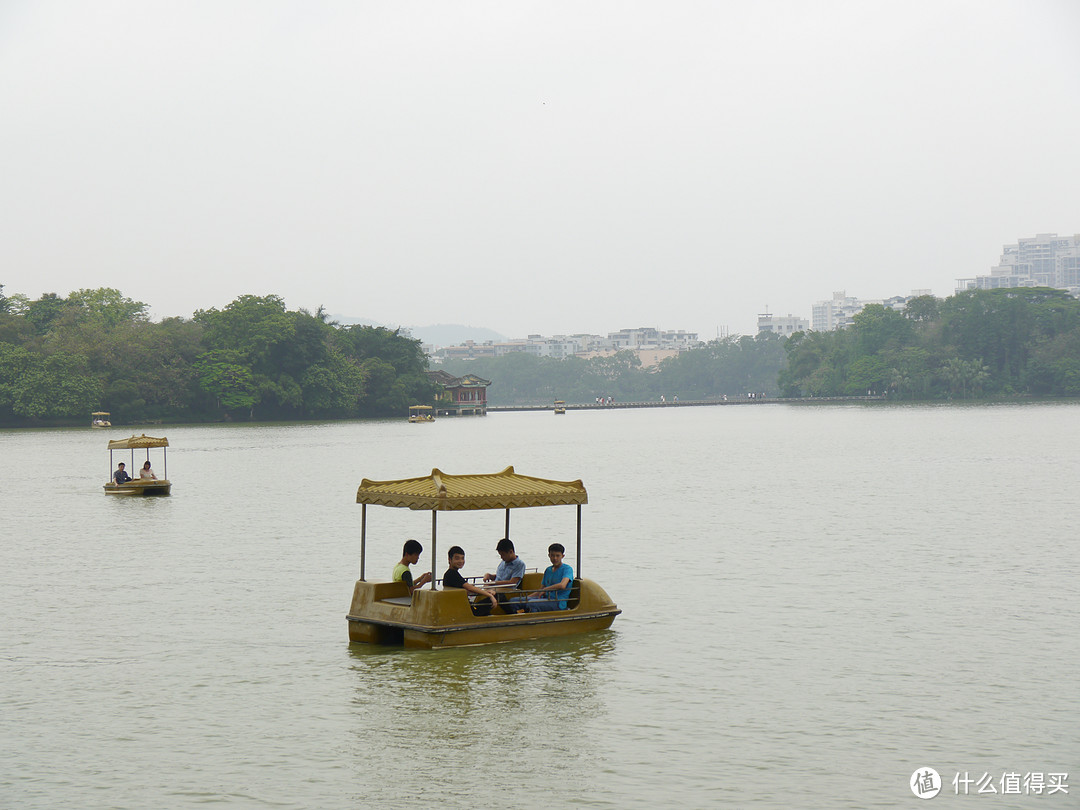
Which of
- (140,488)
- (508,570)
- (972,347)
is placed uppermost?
(972,347)

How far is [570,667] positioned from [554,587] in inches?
54.0

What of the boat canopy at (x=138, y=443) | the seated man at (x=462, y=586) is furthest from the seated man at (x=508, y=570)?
the boat canopy at (x=138, y=443)

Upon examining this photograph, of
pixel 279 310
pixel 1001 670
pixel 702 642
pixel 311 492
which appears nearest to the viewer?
pixel 1001 670

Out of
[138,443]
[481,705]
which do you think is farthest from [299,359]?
[481,705]

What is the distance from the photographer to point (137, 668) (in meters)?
15.1

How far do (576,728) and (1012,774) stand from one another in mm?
4227

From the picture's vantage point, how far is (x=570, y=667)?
14633mm

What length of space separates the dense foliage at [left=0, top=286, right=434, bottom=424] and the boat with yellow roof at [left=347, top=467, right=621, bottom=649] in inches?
3558

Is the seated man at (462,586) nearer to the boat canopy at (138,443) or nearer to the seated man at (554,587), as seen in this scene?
the seated man at (554,587)

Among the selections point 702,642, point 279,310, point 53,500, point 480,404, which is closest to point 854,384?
point 480,404

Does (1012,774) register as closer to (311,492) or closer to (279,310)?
(311,492)

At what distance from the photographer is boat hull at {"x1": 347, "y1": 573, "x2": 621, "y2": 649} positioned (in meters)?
14.8

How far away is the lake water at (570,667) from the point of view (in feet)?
35.0

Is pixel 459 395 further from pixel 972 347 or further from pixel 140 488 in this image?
pixel 140 488
